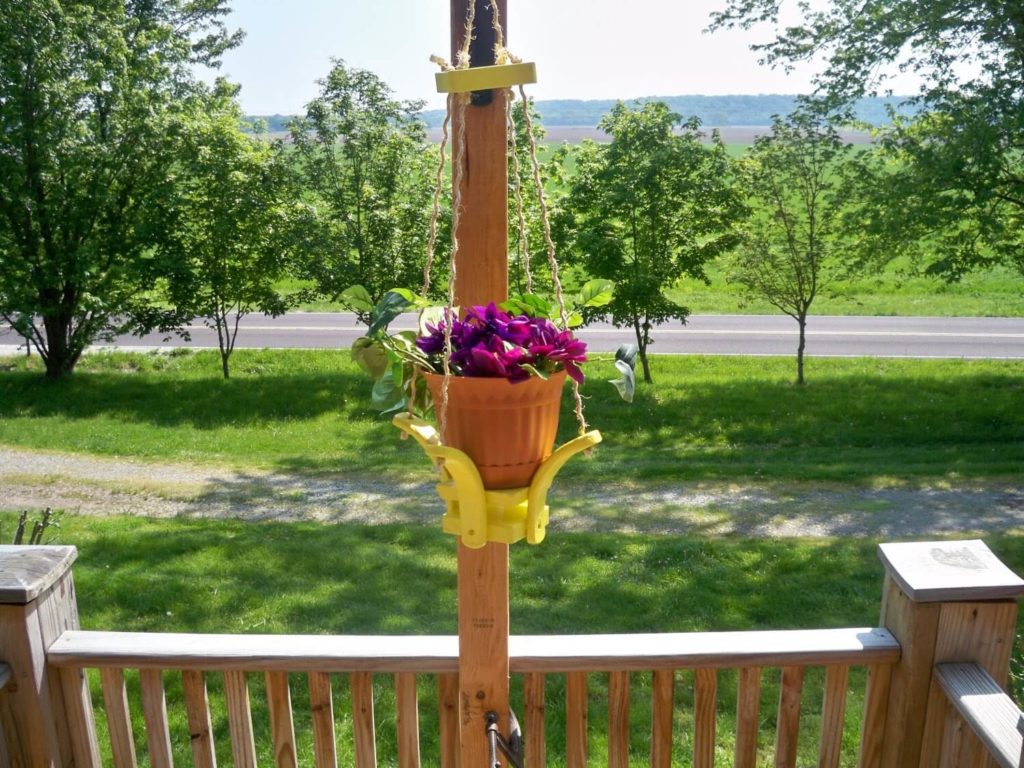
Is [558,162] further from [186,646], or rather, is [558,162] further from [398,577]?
[186,646]

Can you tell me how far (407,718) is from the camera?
1826 mm

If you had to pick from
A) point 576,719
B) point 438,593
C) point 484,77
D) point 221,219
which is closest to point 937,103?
point 438,593

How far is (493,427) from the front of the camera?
4.33 ft

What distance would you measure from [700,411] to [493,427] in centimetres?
780

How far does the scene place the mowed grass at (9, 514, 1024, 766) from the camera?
3.41 meters

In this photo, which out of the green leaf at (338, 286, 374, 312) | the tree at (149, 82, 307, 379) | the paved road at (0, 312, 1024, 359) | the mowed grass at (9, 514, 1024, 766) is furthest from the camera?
the paved road at (0, 312, 1024, 359)

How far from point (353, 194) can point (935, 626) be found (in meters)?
9.19

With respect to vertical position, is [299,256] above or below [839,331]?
above

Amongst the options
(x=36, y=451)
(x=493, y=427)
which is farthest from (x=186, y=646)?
(x=36, y=451)

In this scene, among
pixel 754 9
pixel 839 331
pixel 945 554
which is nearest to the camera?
pixel 945 554

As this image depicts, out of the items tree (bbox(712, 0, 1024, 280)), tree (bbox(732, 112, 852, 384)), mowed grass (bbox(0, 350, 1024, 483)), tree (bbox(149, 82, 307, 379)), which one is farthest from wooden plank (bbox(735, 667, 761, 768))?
tree (bbox(149, 82, 307, 379))

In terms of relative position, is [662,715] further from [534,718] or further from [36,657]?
[36,657]

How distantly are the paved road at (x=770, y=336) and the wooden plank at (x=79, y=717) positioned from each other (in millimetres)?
10468

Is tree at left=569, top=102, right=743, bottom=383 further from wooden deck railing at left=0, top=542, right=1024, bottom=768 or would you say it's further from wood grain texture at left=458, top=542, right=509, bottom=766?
wood grain texture at left=458, top=542, right=509, bottom=766
